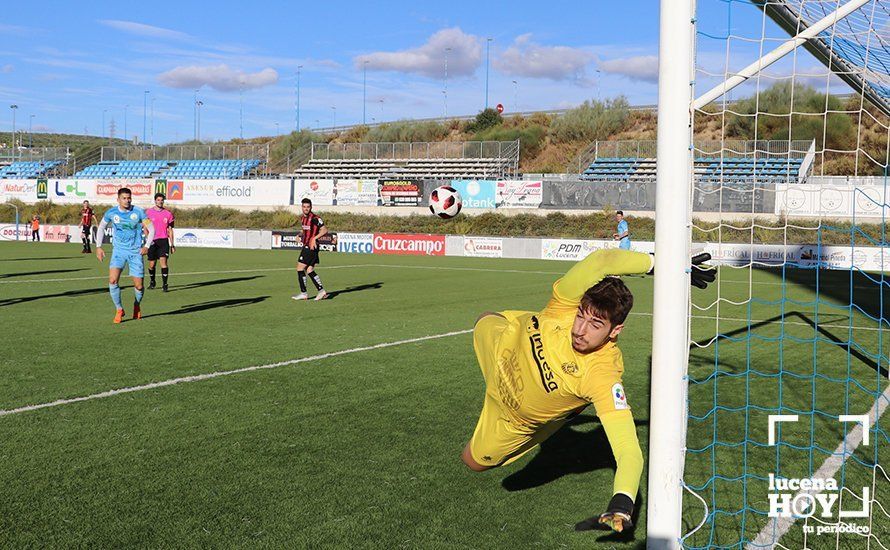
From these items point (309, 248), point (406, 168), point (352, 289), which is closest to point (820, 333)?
point (309, 248)

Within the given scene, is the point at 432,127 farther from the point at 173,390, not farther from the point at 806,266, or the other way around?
the point at 173,390

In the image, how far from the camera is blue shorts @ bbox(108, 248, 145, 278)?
1202 centimetres

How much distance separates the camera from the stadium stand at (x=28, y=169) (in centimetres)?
6269

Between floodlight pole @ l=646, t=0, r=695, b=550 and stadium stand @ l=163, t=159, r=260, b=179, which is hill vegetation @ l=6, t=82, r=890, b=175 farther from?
floodlight pole @ l=646, t=0, r=695, b=550

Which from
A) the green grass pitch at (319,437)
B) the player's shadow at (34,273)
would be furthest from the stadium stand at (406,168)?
the green grass pitch at (319,437)

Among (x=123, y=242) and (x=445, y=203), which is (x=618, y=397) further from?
(x=445, y=203)

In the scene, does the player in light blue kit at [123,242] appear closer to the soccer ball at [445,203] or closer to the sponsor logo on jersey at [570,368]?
the soccer ball at [445,203]

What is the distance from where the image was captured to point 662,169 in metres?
3.62

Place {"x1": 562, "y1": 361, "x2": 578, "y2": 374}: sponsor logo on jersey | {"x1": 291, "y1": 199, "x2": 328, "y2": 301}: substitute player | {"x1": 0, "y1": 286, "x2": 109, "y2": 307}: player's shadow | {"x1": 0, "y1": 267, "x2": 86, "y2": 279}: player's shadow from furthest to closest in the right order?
{"x1": 0, "y1": 267, "x2": 86, "y2": 279}: player's shadow < {"x1": 291, "y1": 199, "x2": 328, "y2": 301}: substitute player < {"x1": 0, "y1": 286, "x2": 109, "y2": 307}: player's shadow < {"x1": 562, "y1": 361, "x2": 578, "y2": 374}: sponsor logo on jersey

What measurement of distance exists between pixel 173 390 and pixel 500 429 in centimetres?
390

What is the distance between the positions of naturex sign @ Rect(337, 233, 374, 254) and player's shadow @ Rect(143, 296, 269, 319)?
19487 mm

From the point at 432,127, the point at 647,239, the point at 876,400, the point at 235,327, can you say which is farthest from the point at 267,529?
the point at 432,127

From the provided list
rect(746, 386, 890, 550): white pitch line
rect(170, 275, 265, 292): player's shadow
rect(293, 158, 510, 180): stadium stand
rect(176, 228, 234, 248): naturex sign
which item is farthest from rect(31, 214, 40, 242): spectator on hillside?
rect(746, 386, 890, 550): white pitch line

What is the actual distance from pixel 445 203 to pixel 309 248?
3101mm
